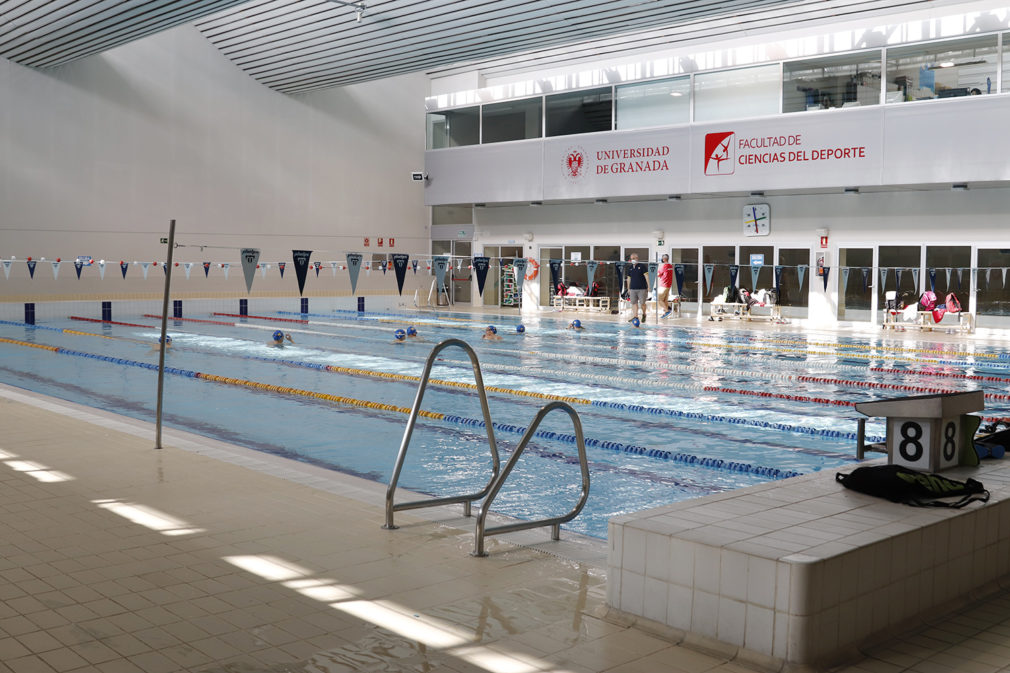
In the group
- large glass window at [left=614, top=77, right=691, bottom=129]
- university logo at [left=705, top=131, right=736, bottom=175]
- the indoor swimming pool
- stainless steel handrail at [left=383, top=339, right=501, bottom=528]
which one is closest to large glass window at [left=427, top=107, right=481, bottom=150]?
large glass window at [left=614, top=77, right=691, bottom=129]

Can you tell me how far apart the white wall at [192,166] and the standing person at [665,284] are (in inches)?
324

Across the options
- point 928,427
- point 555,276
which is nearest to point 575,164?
point 555,276

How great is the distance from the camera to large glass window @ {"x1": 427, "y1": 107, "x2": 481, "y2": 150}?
25.4 m

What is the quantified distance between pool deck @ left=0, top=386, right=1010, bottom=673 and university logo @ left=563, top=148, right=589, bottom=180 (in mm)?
18131

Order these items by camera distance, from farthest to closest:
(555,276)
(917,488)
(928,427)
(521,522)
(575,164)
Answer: (555,276) < (575,164) < (521,522) < (928,427) < (917,488)

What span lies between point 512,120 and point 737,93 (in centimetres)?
652

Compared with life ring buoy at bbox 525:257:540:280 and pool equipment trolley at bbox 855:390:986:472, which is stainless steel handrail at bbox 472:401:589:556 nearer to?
pool equipment trolley at bbox 855:390:986:472

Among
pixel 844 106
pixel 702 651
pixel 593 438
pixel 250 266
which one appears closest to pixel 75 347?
pixel 250 266

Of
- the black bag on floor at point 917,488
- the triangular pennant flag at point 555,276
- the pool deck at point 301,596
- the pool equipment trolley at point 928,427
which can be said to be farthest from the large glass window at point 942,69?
the pool deck at point 301,596

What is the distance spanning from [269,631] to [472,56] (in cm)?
1810

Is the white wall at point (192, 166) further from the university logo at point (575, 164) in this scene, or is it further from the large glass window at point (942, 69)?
the large glass window at point (942, 69)

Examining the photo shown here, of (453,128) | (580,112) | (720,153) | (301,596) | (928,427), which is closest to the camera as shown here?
(301,596)

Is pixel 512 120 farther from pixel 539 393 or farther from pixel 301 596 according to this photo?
pixel 301 596

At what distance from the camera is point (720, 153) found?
65.3 feet
